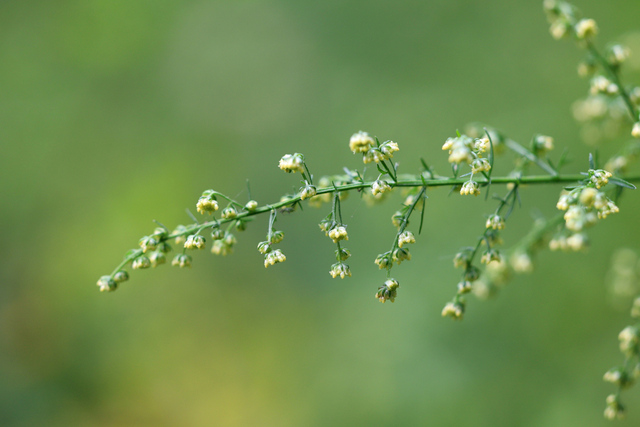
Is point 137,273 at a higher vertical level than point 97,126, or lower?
lower

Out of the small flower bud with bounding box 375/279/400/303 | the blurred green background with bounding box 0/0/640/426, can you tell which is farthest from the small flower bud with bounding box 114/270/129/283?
the blurred green background with bounding box 0/0/640/426

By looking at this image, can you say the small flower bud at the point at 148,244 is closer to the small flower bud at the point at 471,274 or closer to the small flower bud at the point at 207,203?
the small flower bud at the point at 207,203

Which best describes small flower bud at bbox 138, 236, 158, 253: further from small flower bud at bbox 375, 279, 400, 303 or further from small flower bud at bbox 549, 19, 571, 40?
small flower bud at bbox 549, 19, 571, 40

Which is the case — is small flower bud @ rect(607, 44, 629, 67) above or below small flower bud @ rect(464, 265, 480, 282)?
Answer: above

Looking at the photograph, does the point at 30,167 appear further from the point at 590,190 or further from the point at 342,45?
the point at 590,190

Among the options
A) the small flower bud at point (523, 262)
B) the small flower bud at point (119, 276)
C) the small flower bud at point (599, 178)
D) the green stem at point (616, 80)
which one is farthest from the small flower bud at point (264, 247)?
the green stem at point (616, 80)

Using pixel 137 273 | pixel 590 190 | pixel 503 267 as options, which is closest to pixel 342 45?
pixel 137 273
